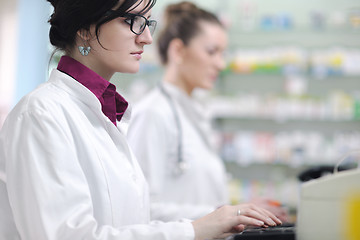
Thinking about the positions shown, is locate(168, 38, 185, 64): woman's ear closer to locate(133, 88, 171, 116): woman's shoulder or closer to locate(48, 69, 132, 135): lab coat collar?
locate(133, 88, 171, 116): woman's shoulder

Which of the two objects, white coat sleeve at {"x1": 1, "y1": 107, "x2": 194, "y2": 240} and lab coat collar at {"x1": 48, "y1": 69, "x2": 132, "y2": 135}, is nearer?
white coat sleeve at {"x1": 1, "y1": 107, "x2": 194, "y2": 240}

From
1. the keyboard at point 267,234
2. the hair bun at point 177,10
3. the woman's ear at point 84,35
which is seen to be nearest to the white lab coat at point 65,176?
the woman's ear at point 84,35

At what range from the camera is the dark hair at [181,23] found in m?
2.62

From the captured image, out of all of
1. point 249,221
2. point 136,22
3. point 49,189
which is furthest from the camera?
point 136,22

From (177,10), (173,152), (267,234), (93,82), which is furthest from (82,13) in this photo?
(177,10)

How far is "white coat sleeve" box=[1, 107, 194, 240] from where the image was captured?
1.01m

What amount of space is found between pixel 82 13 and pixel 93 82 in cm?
18

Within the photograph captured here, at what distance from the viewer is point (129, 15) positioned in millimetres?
1229

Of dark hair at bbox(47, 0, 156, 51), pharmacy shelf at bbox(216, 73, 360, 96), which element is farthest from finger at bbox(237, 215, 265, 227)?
pharmacy shelf at bbox(216, 73, 360, 96)

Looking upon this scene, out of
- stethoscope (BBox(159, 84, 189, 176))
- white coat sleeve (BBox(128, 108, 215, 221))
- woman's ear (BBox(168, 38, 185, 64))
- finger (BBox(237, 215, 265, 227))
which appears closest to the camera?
finger (BBox(237, 215, 265, 227))

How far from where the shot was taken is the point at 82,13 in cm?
121

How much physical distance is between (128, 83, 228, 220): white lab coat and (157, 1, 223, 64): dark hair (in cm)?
28

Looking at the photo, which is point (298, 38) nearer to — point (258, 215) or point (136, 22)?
point (136, 22)

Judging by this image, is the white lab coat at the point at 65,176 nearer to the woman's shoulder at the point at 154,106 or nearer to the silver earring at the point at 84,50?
the silver earring at the point at 84,50
